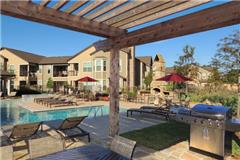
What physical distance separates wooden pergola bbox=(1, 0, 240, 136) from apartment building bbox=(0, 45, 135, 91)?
26398 millimetres

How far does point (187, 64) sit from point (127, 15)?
28.2 m

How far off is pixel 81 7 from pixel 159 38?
2.00 metres

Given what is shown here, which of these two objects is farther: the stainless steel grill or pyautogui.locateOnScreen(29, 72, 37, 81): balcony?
pyautogui.locateOnScreen(29, 72, 37, 81): balcony

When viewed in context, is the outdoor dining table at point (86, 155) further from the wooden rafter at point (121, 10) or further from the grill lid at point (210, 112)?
the grill lid at point (210, 112)

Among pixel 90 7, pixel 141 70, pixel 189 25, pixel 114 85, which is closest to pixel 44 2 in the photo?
pixel 90 7

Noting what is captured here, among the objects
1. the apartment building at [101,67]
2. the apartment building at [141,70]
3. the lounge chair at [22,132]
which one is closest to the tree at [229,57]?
the lounge chair at [22,132]

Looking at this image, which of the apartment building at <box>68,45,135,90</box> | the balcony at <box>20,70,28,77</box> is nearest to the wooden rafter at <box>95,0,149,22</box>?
the apartment building at <box>68,45,135,90</box>

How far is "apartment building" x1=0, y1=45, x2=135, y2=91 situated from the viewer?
106 ft

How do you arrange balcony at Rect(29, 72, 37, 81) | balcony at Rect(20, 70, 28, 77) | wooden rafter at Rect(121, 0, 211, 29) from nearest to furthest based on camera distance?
wooden rafter at Rect(121, 0, 211, 29)
balcony at Rect(20, 70, 28, 77)
balcony at Rect(29, 72, 37, 81)

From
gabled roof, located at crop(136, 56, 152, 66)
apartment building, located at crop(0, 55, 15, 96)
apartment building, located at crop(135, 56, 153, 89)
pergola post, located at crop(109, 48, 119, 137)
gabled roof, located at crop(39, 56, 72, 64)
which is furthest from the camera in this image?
gabled roof, located at crop(136, 56, 152, 66)

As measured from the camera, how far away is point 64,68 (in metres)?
41.1

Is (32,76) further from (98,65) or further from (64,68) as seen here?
(98,65)

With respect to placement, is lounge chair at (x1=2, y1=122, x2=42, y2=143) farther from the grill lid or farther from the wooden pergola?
the grill lid

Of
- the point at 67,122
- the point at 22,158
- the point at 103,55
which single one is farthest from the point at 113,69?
the point at 103,55
